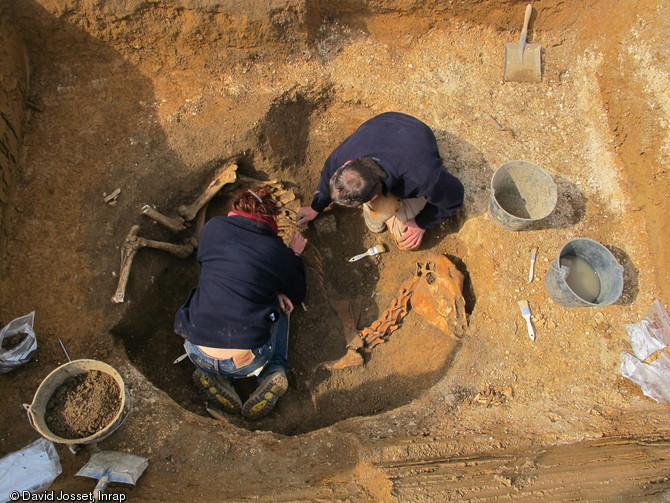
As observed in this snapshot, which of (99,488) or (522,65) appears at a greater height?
(522,65)

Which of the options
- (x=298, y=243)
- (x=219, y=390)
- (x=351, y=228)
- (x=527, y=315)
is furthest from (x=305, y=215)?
(x=527, y=315)

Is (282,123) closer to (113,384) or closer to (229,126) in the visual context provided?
(229,126)

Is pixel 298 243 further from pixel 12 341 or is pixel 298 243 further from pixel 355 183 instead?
pixel 12 341

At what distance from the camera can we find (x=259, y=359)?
3.64 metres

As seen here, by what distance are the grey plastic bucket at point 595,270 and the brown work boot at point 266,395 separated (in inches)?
97.1

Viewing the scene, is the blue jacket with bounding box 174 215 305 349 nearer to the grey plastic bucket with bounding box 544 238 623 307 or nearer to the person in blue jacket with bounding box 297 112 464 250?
the person in blue jacket with bounding box 297 112 464 250

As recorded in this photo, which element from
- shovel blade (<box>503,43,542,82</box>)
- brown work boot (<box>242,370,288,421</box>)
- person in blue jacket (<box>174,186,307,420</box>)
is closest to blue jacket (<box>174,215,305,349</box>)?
person in blue jacket (<box>174,186,307,420</box>)

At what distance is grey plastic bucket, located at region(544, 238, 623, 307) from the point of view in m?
3.59

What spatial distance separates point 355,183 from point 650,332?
114 inches

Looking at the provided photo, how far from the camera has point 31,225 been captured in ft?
12.1

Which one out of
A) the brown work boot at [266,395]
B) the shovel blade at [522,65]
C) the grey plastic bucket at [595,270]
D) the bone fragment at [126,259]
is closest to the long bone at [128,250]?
the bone fragment at [126,259]

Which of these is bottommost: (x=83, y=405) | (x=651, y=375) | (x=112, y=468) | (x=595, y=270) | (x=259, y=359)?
(x=651, y=375)

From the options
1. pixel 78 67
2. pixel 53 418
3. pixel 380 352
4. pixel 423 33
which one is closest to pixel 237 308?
pixel 53 418

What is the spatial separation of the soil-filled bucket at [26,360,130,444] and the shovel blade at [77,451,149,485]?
0.21 metres
